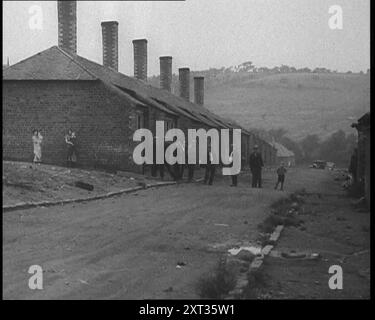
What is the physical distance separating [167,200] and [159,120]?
13.4 m

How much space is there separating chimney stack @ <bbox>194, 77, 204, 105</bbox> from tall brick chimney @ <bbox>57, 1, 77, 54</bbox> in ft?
97.7

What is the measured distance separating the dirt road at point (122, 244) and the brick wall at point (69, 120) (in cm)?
836

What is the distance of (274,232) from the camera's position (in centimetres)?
1123

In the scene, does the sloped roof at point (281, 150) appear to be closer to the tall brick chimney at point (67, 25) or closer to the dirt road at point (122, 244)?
the tall brick chimney at point (67, 25)

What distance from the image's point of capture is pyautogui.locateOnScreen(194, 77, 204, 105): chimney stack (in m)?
55.6

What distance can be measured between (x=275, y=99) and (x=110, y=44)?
134 feet

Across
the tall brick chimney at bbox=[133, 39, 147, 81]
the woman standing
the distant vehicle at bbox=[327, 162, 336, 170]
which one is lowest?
the distant vehicle at bbox=[327, 162, 336, 170]

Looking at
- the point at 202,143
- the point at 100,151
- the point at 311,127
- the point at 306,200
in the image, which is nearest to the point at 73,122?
the point at 100,151

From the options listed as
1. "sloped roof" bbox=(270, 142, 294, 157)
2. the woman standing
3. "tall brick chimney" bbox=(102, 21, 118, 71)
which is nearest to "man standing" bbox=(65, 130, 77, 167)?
the woman standing

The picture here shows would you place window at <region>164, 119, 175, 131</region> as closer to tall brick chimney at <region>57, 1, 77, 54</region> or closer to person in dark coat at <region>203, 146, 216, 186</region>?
tall brick chimney at <region>57, 1, 77, 54</region>

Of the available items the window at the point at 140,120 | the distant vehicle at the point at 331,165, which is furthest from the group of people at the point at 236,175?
the distant vehicle at the point at 331,165

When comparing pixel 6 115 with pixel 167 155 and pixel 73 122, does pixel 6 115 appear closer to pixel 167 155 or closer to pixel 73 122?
pixel 73 122

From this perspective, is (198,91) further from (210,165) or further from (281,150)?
(210,165)

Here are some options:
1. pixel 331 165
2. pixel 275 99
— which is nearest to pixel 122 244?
pixel 331 165
